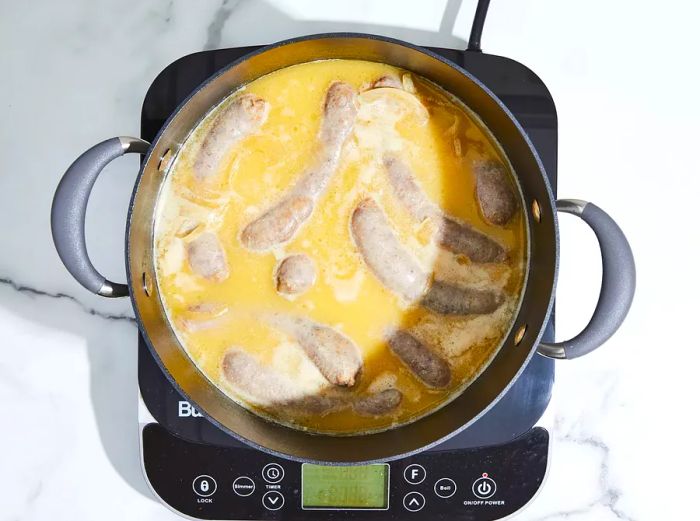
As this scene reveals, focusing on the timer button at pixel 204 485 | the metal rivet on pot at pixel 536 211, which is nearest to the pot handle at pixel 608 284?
the metal rivet on pot at pixel 536 211

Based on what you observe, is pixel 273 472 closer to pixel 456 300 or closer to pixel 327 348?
pixel 327 348

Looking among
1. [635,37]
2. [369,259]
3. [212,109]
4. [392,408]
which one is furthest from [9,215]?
[635,37]

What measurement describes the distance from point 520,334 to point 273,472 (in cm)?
57

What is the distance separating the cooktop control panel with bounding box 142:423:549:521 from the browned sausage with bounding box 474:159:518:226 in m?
0.44

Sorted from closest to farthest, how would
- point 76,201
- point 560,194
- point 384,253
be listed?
point 76,201 → point 384,253 → point 560,194

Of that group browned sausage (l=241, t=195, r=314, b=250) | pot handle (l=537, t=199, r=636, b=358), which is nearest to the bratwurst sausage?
browned sausage (l=241, t=195, r=314, b=250)

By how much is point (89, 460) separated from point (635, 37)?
4.92 feet

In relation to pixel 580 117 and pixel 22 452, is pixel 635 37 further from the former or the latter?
pixel 22 452

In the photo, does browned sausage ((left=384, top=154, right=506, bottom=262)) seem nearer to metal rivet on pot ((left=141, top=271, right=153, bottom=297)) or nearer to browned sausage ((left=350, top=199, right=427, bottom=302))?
browned sausage ((left=350, top=199, right=427, bottom=302))

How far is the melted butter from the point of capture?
1.36 meters

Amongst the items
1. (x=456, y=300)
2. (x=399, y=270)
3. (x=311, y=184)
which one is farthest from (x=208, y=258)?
(x=456, y=300)

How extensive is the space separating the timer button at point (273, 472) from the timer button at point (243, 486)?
0.03 metres

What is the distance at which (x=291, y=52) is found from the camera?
1305mm

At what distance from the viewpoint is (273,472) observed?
1.40 m
